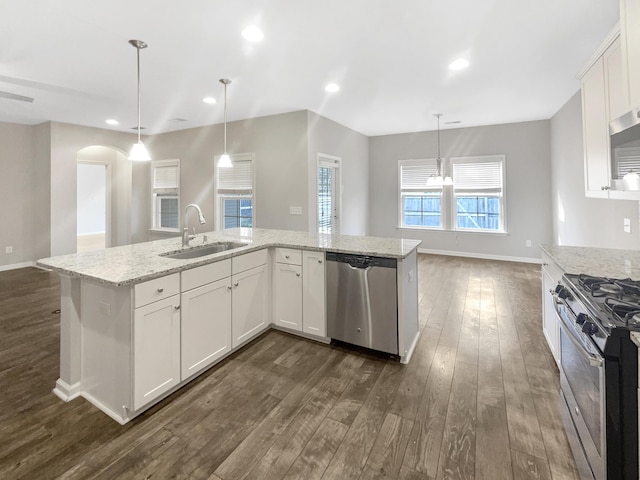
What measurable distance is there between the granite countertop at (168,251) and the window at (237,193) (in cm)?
212

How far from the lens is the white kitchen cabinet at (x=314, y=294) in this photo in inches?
111

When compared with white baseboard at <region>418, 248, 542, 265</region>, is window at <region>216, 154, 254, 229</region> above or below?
above

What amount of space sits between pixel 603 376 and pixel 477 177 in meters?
6.12

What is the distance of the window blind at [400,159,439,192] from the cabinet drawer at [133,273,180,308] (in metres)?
6.16

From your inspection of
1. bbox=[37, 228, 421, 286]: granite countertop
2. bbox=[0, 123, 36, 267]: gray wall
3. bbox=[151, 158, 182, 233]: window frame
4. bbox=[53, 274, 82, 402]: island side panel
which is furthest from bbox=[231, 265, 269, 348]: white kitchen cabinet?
bbox=[0, 123, 36, 267]: gray wall

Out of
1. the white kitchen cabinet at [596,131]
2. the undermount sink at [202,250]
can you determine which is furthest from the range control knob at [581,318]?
the undermount sink at [202,250]

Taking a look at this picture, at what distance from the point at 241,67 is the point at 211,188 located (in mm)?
3073

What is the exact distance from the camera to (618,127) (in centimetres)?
179

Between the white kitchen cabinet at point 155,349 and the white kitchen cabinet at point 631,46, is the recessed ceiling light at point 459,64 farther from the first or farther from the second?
the white kitchen cabinet at point 155,349

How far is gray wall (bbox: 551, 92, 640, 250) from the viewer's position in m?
3.14

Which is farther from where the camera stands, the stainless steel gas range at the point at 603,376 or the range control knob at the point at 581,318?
the range control knob at the point at 581,318

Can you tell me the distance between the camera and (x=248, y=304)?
278 centimetres

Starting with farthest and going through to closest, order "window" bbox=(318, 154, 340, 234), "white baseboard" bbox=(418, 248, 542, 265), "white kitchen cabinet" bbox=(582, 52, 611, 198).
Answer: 1. "white baseboard" bbox=(418, 248, 542, 265)
2. "window" bbox=(318, 154, 340, 234)
3. "white kitchen cabinet" bbox=(582, 52, 611, 198)

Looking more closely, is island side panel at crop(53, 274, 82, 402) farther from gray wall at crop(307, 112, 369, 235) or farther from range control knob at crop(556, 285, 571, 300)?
gray wall at crop(307, 112, 369, 235)
